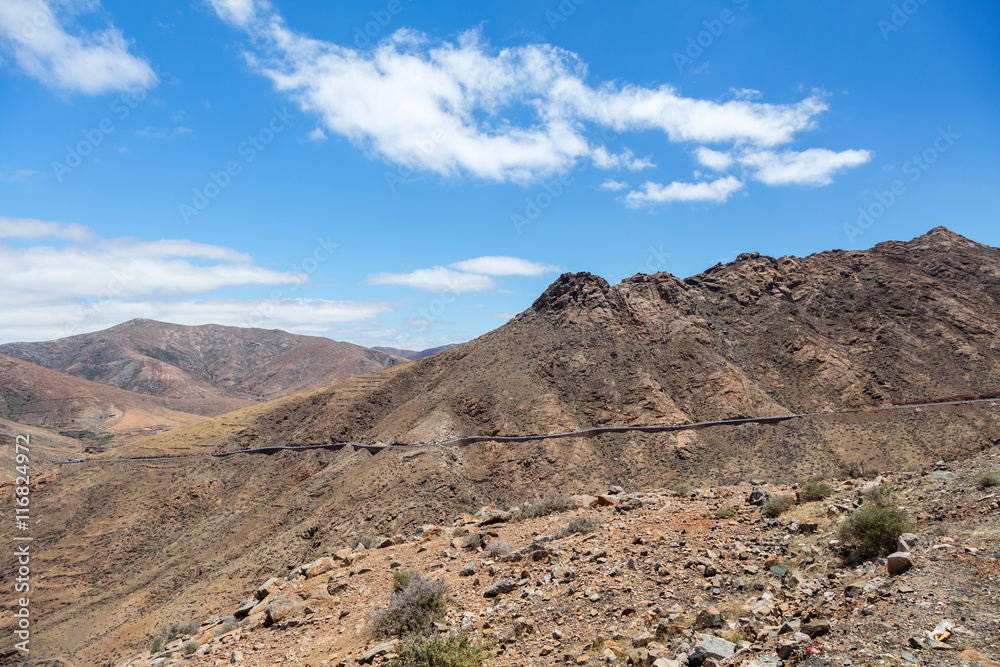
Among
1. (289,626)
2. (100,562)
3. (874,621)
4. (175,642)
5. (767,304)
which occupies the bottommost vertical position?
(100,562)

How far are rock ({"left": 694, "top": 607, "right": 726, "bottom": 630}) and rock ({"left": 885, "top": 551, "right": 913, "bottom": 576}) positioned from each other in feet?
7.48

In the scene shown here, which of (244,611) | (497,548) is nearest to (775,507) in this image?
(497,548)

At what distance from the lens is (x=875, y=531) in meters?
7.43

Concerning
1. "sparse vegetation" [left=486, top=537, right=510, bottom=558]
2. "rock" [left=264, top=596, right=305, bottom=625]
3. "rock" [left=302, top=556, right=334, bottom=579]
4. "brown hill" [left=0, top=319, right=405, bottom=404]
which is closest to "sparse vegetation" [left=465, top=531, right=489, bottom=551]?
"sparse vegetation" [left=486, top=537, right=510, bottom=558]

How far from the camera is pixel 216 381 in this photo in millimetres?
168125

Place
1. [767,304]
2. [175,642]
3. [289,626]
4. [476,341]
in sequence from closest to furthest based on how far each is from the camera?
[289,626]
[175,642]
[767,304]
[476,341]

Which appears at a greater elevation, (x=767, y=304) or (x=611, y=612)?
(x=767, y=304)

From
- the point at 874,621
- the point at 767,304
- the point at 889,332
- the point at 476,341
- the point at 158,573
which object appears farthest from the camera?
the point at 476,341

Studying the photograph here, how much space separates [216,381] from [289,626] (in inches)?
7267

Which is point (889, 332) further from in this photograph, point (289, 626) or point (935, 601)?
point (289, 626)

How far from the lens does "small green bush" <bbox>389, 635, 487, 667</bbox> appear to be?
688cm

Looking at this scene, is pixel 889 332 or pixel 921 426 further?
pixel 889 332

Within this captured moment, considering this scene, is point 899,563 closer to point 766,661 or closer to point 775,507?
point 766,661

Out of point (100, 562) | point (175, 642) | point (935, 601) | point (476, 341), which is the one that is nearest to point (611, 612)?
point (935, 601)
